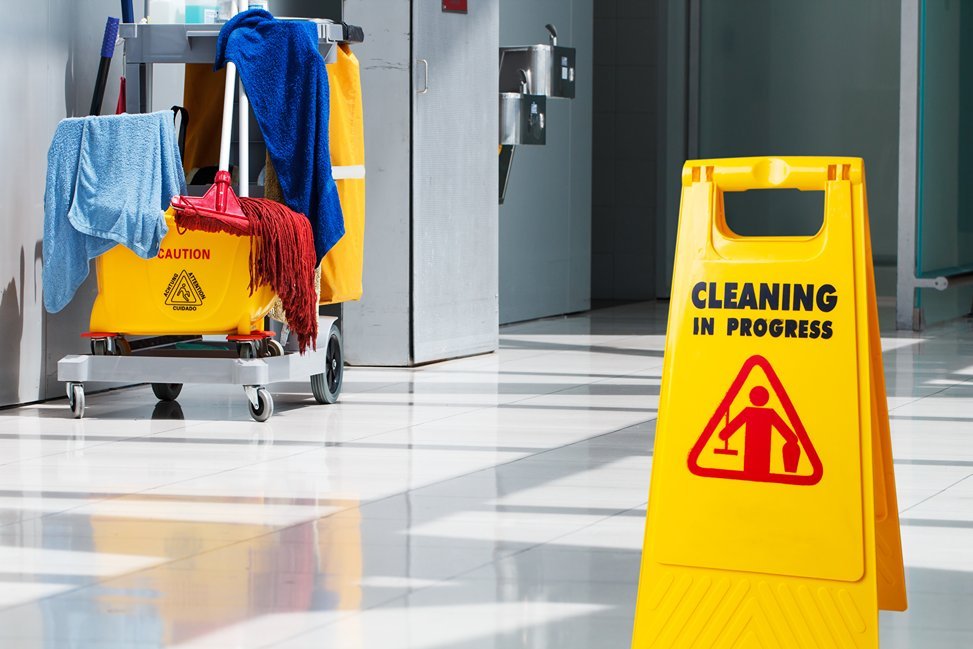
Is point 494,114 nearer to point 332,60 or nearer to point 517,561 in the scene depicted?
point 332,60

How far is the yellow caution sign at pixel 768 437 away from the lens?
1.99 meters

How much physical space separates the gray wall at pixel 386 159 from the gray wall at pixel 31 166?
3.88 ft

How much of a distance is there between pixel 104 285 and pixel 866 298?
310cm

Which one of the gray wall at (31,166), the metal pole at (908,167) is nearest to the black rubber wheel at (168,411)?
the gray wall at (31,166)

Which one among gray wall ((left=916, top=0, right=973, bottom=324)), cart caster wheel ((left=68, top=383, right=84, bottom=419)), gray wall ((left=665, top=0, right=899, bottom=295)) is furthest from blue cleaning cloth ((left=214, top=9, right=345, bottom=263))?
gray wall ((left=665, top=0, right=899, bottom=295))

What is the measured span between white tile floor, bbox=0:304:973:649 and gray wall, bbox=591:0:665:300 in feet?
15.9

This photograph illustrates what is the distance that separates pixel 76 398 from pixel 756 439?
3088 millimetres

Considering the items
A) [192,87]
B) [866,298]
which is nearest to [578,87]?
[192,87]

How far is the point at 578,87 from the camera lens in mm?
9227

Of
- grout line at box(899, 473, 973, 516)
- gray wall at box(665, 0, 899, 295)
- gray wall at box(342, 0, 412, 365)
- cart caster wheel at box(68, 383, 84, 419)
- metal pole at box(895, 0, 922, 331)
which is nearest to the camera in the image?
grout line at box(899, 473, 973, 516)

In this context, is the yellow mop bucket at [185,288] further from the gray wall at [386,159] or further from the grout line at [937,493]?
the grout line at [937,493]

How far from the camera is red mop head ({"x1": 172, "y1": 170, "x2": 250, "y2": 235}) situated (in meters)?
4.47

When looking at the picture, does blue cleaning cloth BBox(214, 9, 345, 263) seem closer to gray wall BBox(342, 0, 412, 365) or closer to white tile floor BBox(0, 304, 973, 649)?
white tile floor BBox(0, 304, 973, 649)

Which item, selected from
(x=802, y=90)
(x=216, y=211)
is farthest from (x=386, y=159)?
(x=802, y=90)
